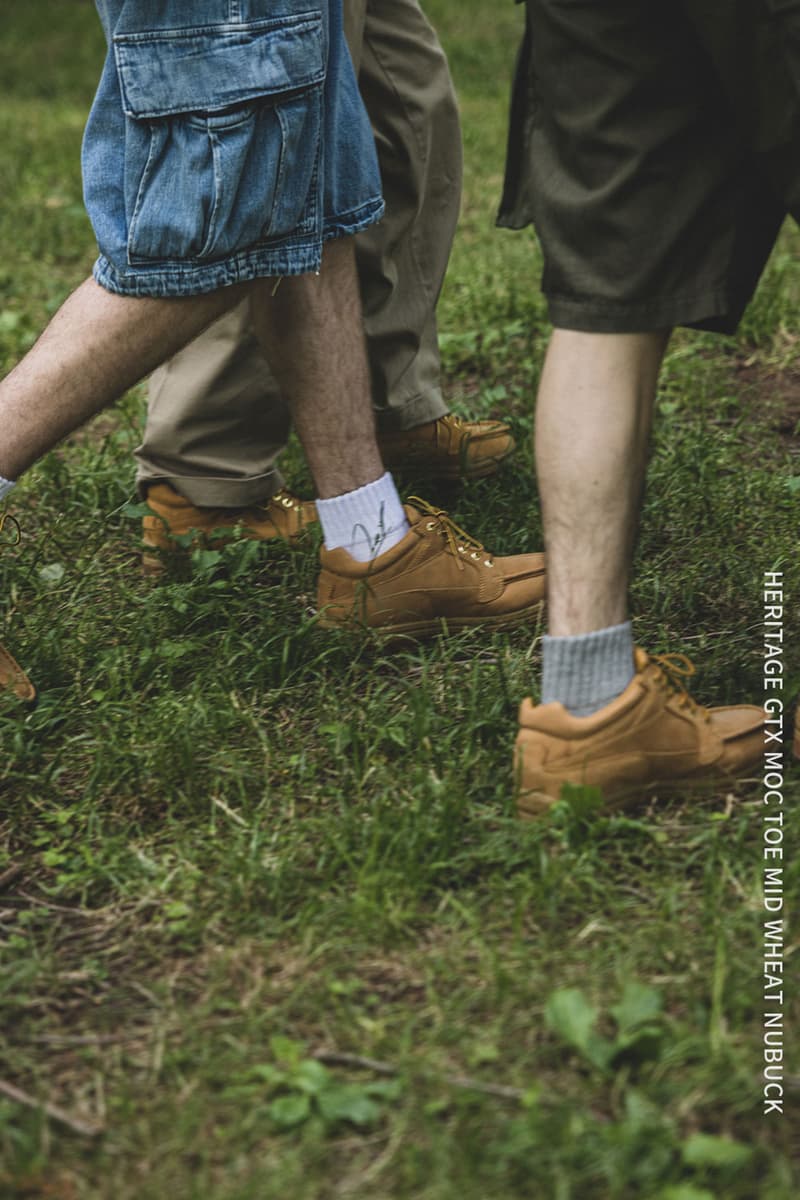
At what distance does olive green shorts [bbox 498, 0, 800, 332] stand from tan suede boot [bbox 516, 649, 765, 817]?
0.52 metres

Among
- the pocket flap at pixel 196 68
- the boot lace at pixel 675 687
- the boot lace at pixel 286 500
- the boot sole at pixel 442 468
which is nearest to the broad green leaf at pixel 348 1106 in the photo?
the boot lace at pixel 675 687

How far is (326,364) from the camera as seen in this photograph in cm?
233

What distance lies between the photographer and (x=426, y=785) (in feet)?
6.26

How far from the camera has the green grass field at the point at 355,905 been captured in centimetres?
142

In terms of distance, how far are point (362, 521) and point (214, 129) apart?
0.73m

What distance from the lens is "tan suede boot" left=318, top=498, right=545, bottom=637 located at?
2.38 meters

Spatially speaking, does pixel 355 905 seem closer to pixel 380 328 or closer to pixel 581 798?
pixel 581 798

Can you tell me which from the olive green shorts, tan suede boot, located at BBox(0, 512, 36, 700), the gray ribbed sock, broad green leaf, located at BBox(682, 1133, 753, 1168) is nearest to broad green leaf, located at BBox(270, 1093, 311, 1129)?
broad green leaf, located at BBox(682, 1133, 753, 1168)

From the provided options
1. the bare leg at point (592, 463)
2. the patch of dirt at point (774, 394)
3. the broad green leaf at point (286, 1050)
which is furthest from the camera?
the patch of dirt at point (774, 394)

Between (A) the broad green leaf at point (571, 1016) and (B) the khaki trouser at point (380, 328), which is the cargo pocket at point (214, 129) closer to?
(B) the khaki trouser at point (380, 328)

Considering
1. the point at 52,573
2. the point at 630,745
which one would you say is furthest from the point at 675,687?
the point at 52,573

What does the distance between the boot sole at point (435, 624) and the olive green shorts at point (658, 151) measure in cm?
74

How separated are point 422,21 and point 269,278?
0.93m

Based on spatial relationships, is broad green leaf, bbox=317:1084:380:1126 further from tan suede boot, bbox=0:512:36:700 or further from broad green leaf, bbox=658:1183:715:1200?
tan suede boot, bbox=0:512:36:700
